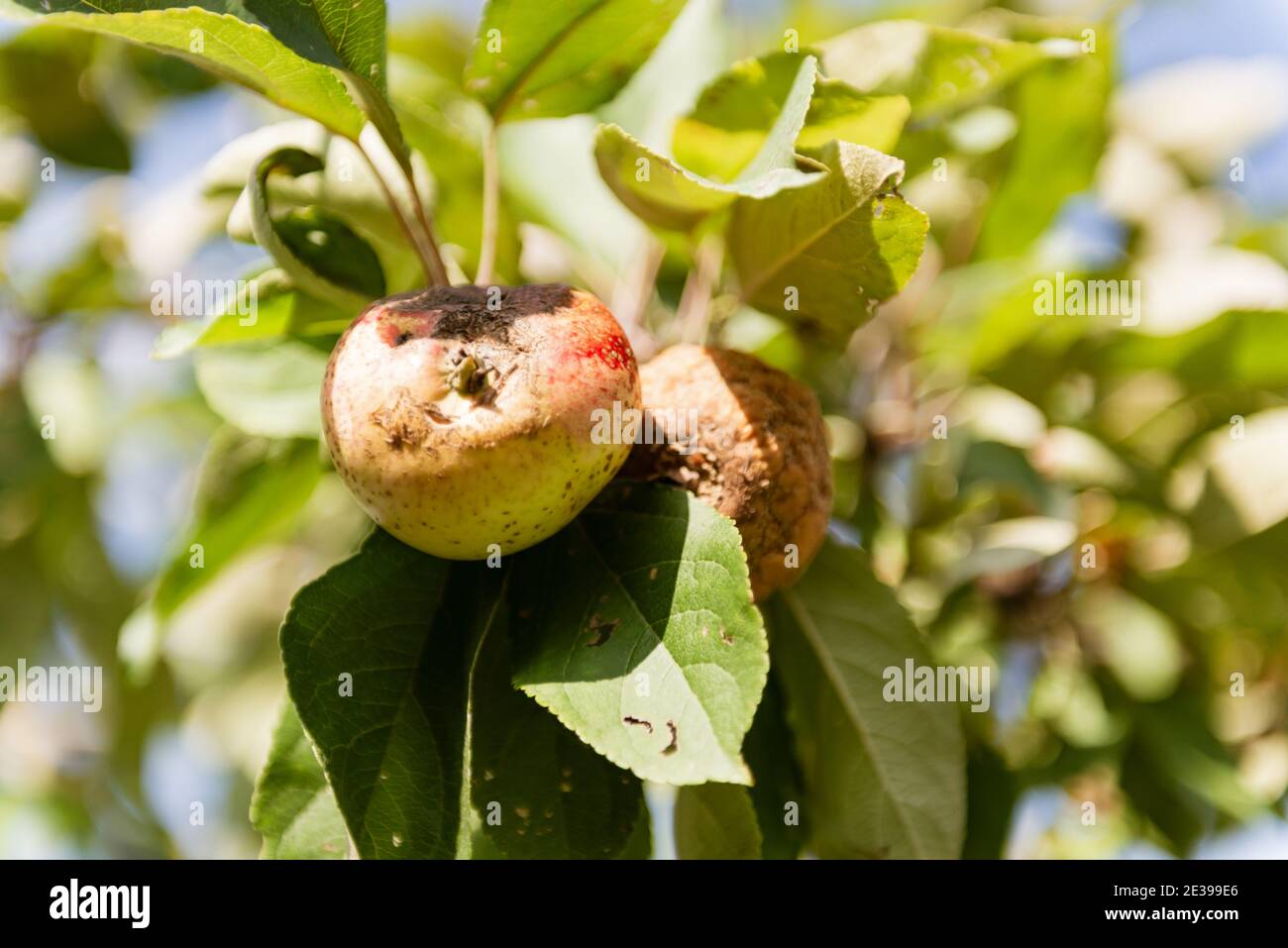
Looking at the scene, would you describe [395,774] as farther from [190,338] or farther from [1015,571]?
[1015,571]

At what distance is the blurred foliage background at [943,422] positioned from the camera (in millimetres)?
1404

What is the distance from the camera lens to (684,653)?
80 centimetres

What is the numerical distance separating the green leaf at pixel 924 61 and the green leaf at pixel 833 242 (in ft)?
0.76

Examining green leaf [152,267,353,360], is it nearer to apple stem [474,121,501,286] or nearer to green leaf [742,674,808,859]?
apple stem [474,121,501,286]

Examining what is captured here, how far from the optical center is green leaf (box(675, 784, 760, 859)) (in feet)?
3.08

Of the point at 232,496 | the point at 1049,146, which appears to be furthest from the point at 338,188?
the point at 1049,146

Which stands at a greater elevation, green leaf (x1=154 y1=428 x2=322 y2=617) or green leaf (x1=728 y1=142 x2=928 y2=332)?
green leaf (x1=728 y1=142 x2=928 y2=332)

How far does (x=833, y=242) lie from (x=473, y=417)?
341 mm

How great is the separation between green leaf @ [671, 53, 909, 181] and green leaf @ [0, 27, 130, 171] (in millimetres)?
1197

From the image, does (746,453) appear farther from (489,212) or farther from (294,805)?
(294,805)

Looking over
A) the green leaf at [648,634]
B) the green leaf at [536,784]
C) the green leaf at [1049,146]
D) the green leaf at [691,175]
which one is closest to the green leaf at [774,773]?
the green leaf at [536,784]

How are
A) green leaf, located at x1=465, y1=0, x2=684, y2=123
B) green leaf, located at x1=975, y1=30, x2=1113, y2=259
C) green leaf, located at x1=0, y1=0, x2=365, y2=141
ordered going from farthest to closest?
1. green leaf, located at x1=975, y1=30, x2=1113, y2=259
2. green leaf, located at x1=465, y1=0, x2=684, y2=123
3. green leaf, located at x1=0, y1=0, x2=365, y2=141

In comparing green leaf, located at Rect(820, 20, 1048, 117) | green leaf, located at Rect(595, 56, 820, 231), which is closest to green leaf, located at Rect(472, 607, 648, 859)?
green leaf, located at Rect(595, 56, 820, 231)

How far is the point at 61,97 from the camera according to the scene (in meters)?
1.79
